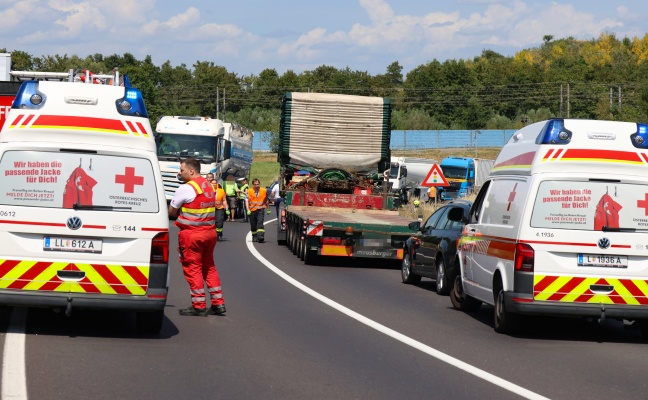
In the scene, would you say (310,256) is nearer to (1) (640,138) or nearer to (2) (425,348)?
(1) (640,138)

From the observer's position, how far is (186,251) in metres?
13.0

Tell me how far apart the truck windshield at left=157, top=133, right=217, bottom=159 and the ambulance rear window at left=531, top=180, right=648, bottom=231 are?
2921 cm

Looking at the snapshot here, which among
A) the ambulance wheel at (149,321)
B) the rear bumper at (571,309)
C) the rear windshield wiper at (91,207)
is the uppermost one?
the rear windshield wiper at (91,207)

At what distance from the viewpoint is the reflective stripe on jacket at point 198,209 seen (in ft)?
42.1

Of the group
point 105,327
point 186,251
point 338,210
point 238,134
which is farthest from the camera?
point 238,134

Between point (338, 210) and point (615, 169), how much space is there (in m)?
14.7

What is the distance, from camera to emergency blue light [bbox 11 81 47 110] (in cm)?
1155

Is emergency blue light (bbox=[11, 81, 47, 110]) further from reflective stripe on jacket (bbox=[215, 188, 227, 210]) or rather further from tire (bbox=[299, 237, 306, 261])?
reflective stripe on jacket (bbox=[215, 188, 227, 210])

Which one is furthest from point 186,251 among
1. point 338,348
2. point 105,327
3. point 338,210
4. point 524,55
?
point 524,55

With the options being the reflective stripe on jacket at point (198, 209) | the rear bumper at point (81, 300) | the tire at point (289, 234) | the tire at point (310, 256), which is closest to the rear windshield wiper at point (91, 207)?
the rear bumper at point (81, 300)

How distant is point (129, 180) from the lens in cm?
1109

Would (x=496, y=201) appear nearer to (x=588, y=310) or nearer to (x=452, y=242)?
(x=588, y=310)

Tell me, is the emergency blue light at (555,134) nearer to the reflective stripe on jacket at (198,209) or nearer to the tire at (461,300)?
the tire at (461,300)

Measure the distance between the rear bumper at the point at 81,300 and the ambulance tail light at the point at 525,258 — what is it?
152 inches
